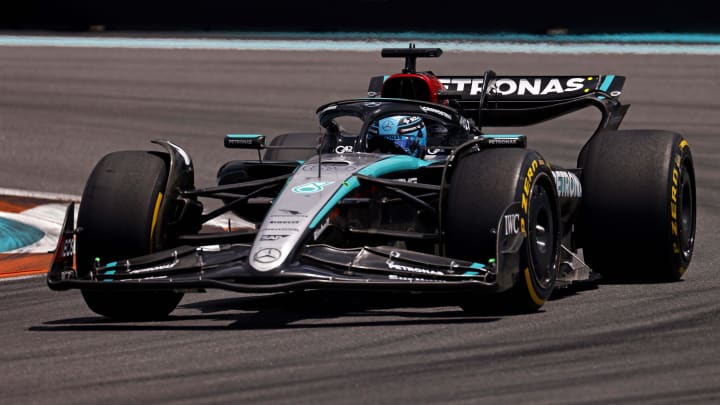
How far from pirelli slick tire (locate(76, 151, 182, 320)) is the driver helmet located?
162 centimetres

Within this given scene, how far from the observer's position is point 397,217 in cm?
880

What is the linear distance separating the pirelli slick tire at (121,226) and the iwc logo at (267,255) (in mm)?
988

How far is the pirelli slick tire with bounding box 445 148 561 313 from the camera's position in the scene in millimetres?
7930

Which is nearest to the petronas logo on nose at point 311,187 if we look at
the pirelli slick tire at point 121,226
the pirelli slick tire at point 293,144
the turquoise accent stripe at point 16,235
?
the pirelli slick tire at point 121,226

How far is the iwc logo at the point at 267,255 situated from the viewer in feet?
25.3

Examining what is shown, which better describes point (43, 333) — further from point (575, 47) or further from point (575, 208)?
point (575, 47)

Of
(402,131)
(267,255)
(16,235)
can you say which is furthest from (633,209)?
(16,235)

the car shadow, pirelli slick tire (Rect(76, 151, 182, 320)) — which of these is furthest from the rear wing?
pirelli slick tire (Rect(76, 151, 182, 320))

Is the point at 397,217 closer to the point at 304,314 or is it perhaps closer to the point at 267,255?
the point at 304,314

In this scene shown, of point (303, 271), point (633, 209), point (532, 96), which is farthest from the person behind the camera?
point (532, 96)

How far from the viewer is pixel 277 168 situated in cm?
972

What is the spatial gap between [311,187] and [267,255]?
0.66m

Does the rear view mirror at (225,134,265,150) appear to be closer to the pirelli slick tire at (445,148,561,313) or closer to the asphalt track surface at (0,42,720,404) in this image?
the asphalt track surface at (0,42,720,404)

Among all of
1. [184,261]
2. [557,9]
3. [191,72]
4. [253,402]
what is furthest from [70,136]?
[253,402]
